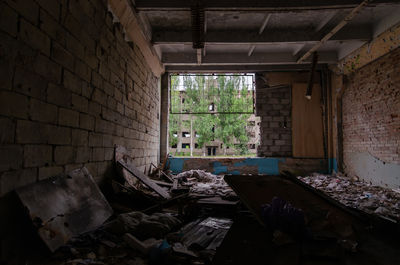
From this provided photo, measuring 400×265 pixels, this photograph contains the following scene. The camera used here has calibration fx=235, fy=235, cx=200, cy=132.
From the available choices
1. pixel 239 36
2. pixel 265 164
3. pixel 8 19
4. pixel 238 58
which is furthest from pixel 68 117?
pixel 265 164

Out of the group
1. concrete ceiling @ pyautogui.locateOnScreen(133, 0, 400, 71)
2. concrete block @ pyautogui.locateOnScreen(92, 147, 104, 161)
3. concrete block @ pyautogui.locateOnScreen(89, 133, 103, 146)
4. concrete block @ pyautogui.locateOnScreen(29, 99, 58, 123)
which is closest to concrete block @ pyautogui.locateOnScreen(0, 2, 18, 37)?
concrete block @ pyautogui.locateOnScreen(29, 99, 58, 123)

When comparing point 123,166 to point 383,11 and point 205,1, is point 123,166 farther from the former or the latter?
point 383,11

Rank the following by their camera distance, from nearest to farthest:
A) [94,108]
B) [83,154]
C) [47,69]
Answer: [47,69] → [83,154] → [94,108]

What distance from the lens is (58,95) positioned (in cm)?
254

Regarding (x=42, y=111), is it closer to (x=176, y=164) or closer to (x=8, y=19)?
(x=8, y=19)

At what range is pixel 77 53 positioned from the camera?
2900 millimetres

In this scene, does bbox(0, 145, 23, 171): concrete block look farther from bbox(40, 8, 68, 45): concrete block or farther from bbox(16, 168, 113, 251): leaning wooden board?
bbox(40, 8, 68, 45): concrete block

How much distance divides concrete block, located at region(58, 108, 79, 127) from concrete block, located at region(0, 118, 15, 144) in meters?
0.63

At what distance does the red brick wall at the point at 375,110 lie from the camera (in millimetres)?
5562

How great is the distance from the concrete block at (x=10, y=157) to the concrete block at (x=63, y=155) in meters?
0.48

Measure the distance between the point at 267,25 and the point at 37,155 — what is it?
19.6ft

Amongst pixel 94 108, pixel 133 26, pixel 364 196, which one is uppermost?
pixel 133 26

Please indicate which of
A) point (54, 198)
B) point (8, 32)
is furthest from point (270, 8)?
point (54, 198)

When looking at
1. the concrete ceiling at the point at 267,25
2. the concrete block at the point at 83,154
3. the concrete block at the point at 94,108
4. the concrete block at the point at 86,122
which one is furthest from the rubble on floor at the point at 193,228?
the concrete ceiling at the point at 267,25
